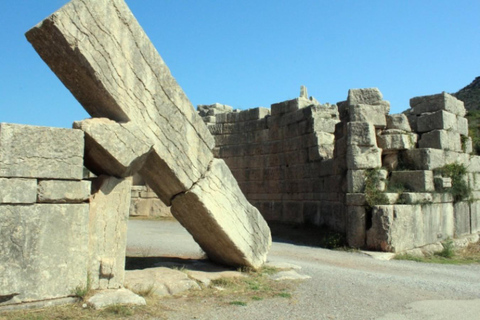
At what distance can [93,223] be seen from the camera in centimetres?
488

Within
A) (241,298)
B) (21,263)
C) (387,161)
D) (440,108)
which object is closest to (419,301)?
(241,298)

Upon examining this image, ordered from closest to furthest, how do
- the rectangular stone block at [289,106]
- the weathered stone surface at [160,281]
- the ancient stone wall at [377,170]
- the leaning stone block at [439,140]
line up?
the weathered stone surface at [160,281] → the ancient stone wall at [377,170] → the leaning stone block at [439,140] → the rectangular stone block at [289,106]

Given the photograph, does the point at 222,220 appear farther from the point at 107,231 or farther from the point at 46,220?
the point at 46,220

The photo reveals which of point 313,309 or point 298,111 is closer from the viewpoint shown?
point 313,309

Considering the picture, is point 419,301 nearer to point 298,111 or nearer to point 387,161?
point 387,161

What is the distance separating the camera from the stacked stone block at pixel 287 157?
41.5ft

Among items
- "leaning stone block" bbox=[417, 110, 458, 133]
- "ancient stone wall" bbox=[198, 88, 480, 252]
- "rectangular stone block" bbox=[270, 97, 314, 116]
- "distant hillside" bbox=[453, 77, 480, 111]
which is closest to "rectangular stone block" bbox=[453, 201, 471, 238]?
"ancient stone wall" bbox=[198, 88, 480, 252]

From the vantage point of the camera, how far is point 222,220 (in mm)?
6141

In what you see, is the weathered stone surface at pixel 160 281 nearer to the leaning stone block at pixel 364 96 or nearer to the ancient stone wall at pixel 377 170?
the ancient stone wall at pixel 377 170

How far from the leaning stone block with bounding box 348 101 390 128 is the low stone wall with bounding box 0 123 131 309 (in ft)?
24.2

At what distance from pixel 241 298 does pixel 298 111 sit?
933 cm

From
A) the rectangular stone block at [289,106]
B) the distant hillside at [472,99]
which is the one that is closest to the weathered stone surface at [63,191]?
the rectangular stone block at [289,106]

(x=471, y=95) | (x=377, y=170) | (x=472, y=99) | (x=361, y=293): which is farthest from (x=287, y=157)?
(x=471, y=95)

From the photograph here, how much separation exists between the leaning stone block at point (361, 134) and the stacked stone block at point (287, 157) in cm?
127
